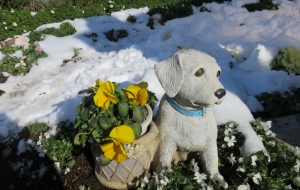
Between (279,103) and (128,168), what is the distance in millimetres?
2003

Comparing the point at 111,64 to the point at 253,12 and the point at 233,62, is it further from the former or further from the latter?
the point at 253,12

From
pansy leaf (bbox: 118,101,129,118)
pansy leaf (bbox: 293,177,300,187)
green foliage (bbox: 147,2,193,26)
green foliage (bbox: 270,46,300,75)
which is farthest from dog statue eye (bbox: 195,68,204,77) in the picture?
green foliage (bbox: 147,2,193,26)

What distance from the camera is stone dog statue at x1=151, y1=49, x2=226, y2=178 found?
222cm

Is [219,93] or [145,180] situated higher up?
[219,93]

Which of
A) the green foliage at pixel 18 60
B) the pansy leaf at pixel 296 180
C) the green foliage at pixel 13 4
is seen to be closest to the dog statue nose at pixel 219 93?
the pansy leaf at pixel 296 180

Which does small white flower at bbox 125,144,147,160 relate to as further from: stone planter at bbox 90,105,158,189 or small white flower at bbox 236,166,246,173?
small white flower at bbox 236,166,246,173

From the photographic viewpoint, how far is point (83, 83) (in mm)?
4363

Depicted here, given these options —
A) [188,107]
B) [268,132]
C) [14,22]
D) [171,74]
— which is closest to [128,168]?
[188,107]

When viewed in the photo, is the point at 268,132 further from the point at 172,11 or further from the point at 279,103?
the point at 172,11

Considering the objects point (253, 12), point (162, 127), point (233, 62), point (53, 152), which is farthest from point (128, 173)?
point (253, 12)

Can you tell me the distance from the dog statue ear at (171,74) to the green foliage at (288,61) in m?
2.62

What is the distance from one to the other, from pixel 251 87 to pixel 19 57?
3.31 meters

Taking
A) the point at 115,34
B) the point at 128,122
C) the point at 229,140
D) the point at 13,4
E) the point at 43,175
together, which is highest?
A: the point at 128,122

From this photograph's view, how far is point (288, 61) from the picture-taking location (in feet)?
Result: 14.5
